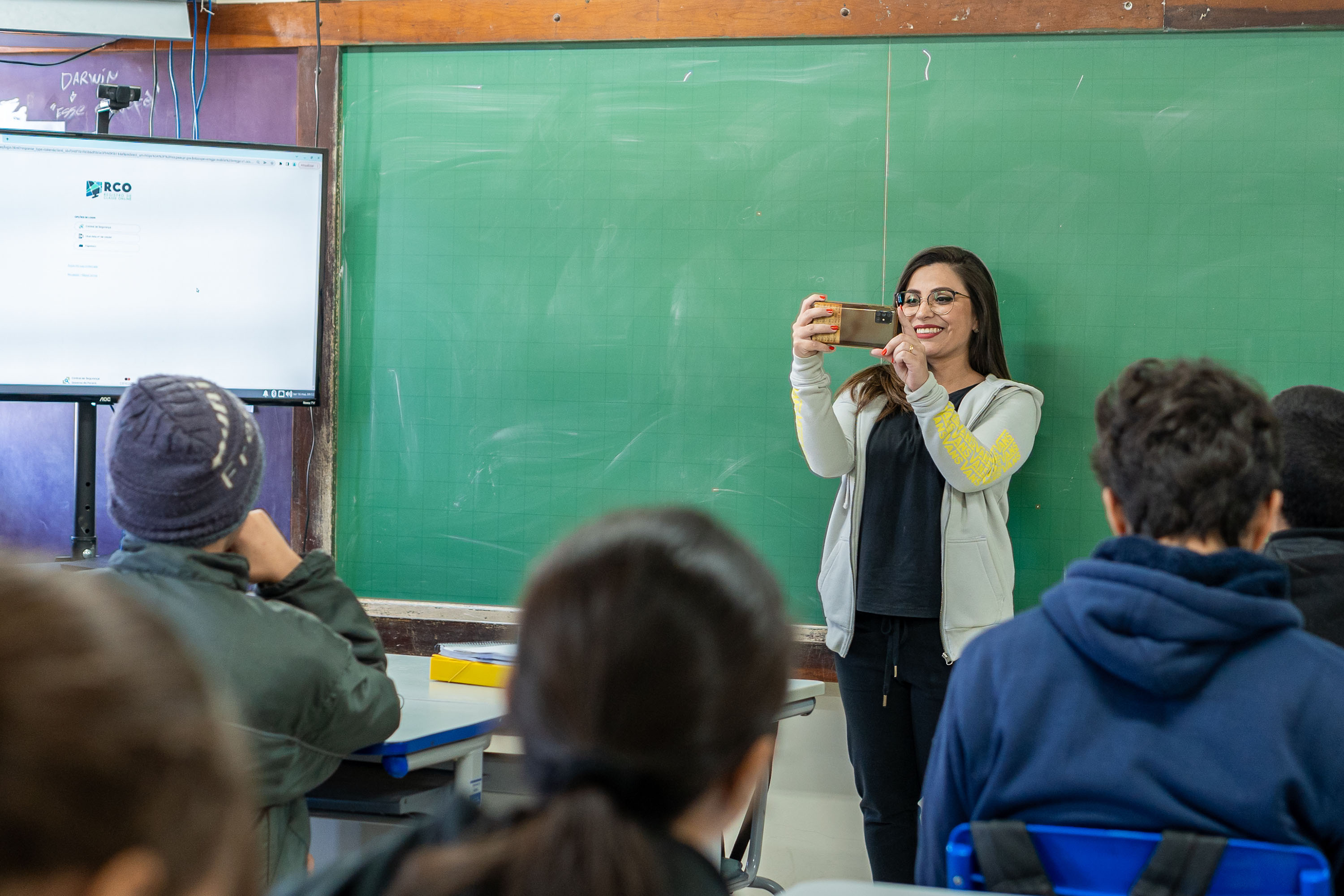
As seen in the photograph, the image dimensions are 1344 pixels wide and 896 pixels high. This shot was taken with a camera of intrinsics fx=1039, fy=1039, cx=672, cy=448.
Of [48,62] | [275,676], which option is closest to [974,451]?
[275,676]

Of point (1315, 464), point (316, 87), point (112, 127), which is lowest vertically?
point (1315, 464)

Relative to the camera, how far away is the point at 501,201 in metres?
2.83

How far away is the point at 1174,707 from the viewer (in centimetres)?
109

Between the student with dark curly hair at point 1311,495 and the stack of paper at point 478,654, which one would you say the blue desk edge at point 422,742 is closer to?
the stack of paper at point 478,654

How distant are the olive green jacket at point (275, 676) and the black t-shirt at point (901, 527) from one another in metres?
1.23

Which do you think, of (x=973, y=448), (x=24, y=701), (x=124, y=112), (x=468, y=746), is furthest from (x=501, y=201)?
(x=24, y=701)

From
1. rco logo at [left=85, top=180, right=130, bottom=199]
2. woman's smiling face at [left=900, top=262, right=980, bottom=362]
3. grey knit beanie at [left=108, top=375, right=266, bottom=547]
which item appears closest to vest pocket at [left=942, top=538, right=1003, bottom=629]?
woman's smiling face at [left=900, top=262, right=980, bottom=362]

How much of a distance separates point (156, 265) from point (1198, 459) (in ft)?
8.15

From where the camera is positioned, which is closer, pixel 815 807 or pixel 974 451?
pixel 974 451

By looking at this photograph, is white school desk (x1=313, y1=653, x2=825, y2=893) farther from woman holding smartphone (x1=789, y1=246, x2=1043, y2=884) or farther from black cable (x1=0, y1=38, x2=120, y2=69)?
black cable (x1=0, y1=38, x2=120, y2=69)

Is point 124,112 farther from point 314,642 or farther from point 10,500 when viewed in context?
point 314,642

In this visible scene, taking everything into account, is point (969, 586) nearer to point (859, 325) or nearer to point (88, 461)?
point (859, 325)

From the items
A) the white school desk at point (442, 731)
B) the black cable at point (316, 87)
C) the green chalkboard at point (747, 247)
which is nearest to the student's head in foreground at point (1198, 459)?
the white school desk at point (442, 731)

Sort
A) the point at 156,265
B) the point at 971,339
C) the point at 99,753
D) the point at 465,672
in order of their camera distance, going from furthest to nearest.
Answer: the point at 156,265 < the point at 971,339 < the point at 465,672 < the point at 99,753
